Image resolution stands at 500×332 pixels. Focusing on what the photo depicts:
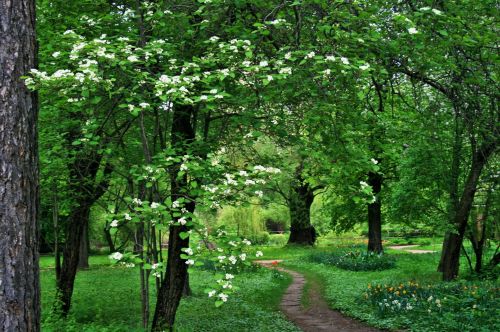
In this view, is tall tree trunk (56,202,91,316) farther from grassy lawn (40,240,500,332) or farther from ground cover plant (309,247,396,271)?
ground cover plant (309,247,396,271)

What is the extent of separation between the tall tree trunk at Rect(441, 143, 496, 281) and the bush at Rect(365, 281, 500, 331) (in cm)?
140

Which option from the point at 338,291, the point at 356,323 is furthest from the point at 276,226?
the point at 356,323

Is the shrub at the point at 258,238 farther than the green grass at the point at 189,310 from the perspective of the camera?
Yes

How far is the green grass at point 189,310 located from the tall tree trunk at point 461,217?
4.96m

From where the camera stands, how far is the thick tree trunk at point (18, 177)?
3.71 metres

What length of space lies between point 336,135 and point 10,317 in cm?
390

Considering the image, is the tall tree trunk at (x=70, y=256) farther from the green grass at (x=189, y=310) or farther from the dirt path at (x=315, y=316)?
the dirt path at (x=315, y=316)

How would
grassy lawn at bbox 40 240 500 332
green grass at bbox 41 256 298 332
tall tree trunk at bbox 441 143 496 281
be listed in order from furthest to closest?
tall tree trunk at bbox 441 143 496 281 → grassy lawn at bbox 40 240 500 332 → green grass at bbox 41 256 298 332

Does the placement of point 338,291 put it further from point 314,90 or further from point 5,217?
point 5,217

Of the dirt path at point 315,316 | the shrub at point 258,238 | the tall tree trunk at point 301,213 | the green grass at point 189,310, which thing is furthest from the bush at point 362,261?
the shrub at point 258,238

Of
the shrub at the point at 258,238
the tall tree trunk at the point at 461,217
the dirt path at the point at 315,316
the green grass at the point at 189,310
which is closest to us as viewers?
the green grass at the point at 189,310

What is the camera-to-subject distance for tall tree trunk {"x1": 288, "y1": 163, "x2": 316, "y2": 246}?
2944cm

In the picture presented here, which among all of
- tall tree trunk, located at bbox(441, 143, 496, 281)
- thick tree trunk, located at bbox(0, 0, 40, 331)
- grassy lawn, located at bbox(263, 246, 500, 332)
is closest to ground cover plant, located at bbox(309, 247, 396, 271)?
grassy lawn, located at bbox(263, 246, 500, 332)

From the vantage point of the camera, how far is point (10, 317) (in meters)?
3.68
